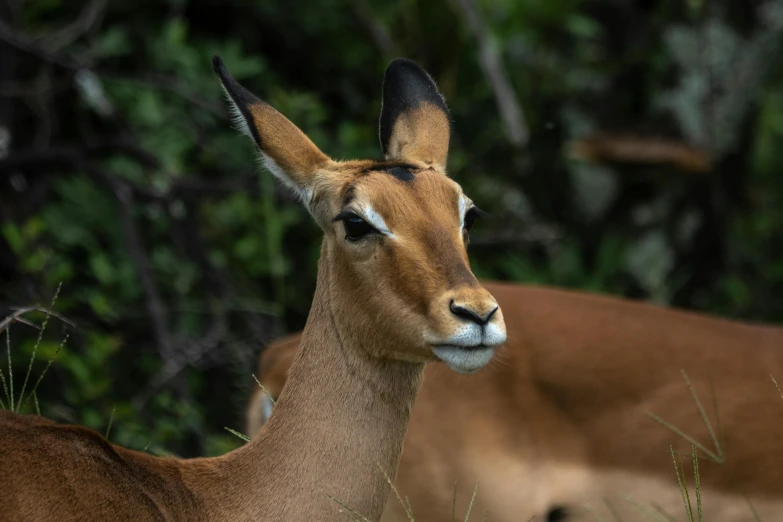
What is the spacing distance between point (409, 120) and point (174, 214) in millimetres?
2328

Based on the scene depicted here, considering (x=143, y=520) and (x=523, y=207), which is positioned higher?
(x=143, y=520)

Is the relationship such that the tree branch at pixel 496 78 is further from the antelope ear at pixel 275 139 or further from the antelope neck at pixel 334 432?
the antelope neck at pixel 334 432

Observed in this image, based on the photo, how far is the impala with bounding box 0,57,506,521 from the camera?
102 inches

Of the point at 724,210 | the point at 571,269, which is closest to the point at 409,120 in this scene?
the point at 571,269

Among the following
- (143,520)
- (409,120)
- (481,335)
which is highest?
(409,120)

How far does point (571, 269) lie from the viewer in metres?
7.22

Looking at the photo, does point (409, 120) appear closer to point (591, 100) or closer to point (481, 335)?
point (481, 335)

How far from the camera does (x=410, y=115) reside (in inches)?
136

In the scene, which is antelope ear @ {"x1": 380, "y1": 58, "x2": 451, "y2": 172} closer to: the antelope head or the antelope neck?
the antelope head

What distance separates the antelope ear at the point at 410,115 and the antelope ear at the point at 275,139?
36 centimetres

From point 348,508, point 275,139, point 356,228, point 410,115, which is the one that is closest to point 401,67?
point 410,115

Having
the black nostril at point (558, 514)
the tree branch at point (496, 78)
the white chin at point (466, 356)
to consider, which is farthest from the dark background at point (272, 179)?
the white chin at point (466, 356)

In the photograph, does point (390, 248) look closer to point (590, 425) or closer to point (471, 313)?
point (471, 313)

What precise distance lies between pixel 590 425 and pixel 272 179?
227 centimetres
